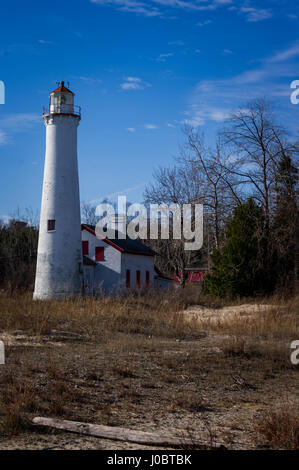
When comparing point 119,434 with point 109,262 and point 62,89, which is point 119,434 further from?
point 109,262

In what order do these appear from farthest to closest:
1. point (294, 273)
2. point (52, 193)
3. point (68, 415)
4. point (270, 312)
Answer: point (52, 193), point (294, 273), point (270, 312), point (68, 415)

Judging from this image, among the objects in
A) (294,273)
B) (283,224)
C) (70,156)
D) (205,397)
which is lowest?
(205,397)

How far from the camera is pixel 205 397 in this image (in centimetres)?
853

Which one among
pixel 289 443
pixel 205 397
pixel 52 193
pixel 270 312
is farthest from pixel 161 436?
pixel 52 193

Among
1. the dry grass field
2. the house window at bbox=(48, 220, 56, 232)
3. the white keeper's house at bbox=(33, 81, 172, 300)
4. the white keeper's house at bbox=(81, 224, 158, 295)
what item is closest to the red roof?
the white keeper's house at bbox=(33, 81, 172, 300)

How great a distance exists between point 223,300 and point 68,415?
17774 mm

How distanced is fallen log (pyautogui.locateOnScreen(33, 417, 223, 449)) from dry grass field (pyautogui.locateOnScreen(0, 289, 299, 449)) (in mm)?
76

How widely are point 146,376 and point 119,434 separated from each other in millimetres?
3574

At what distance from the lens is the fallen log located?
574cm

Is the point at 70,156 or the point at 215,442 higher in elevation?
the point at 70,156

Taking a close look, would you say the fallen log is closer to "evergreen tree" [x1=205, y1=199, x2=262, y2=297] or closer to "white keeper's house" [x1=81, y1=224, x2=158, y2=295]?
"evergreen tree" [x1=205, y1=199, x2=262, y2=297]

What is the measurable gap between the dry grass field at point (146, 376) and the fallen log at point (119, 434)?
0.08 metres
